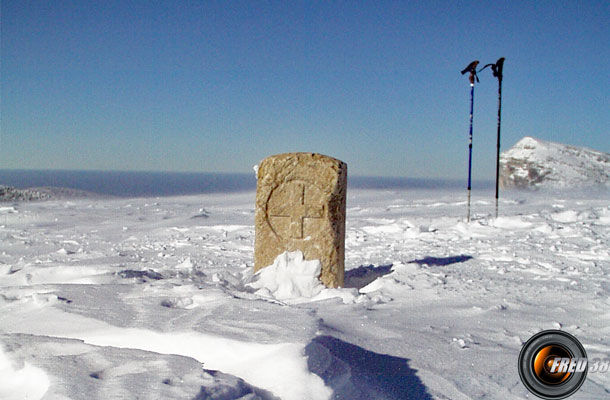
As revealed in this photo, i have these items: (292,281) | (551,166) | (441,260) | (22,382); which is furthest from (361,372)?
(551,166)

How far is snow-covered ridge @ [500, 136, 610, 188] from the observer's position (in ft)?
60.2

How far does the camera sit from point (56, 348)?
225cm

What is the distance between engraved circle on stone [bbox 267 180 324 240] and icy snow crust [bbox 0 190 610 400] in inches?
11.2

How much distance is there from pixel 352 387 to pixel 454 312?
1.93 metres

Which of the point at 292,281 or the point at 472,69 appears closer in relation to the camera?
the point at 292,281

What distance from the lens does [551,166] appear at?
18672mm

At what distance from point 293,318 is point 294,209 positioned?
6.98 ft

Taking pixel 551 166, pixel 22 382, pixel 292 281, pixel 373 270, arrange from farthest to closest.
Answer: pixel 551 166 < pixel 373 270 < pixel 292 281 < pixel 22 382

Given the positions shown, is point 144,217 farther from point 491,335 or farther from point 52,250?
point 491,335

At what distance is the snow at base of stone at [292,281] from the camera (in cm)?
445

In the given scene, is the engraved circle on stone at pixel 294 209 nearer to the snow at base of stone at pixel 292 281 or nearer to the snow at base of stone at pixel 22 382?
the snow at base of stone at pixel 292 281

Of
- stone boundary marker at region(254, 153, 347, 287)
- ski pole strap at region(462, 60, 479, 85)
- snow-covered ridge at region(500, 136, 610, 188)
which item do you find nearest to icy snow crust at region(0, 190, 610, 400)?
stone boundary marker at region(254, 153, 347, 287)

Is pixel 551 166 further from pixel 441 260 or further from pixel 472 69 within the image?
pixel 441 260

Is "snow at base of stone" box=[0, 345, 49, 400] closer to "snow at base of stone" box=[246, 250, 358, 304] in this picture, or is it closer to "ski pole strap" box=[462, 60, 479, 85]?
"snow at base of stone" box=[246, 250, 358, 304]
